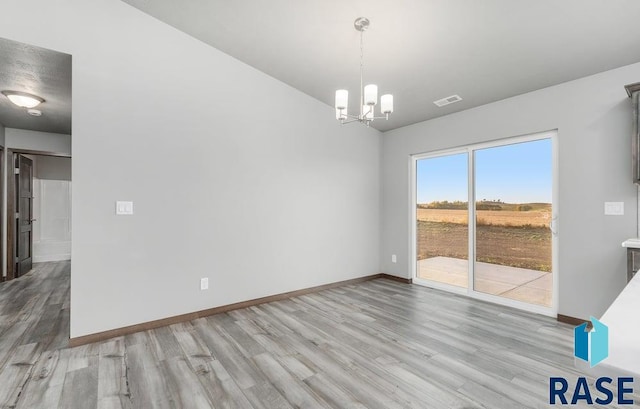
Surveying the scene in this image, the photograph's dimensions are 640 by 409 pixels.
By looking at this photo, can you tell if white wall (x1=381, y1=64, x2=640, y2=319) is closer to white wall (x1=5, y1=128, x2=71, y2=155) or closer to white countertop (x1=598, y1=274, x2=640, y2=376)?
white countertop (x1=598, y1=274, x2=640, y2=376)

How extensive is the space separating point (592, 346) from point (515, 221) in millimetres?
3576

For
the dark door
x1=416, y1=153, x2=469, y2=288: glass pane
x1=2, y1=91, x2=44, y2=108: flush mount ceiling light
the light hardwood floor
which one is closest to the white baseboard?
the dark door

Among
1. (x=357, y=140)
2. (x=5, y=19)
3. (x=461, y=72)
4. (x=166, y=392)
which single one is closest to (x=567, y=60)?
(x=461, y=72)

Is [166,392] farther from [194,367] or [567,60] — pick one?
[567,60]

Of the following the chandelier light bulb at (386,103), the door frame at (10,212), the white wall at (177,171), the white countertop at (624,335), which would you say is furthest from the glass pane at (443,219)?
the door frame at (10,212)

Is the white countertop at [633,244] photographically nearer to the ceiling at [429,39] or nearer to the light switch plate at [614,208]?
the light switch plate at [614,208]

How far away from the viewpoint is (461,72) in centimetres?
328

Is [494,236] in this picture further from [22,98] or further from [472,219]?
[22,98]

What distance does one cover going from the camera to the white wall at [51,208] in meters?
6.15

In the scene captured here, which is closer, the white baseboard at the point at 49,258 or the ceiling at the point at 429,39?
the ceiling at the point at 429,39

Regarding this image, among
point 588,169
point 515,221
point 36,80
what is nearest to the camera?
point 588,169

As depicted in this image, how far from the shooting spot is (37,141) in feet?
16.4

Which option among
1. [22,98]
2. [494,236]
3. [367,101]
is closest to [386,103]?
[367,101]

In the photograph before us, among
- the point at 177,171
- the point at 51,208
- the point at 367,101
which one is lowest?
the point at 51,208
